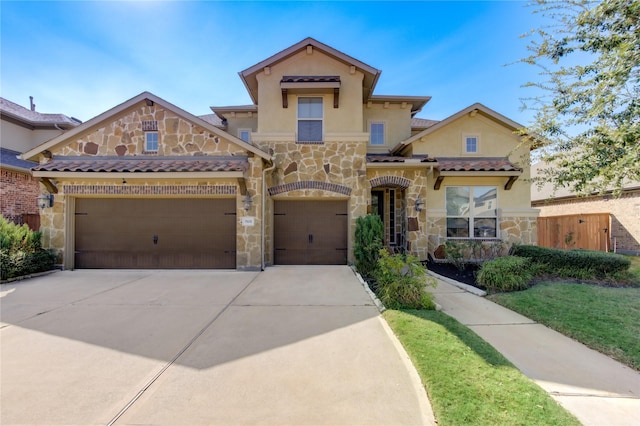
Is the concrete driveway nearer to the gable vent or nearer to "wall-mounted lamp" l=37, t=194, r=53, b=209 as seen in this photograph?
"wall-mounted lamp" l=37, t=194, r=53, b=209

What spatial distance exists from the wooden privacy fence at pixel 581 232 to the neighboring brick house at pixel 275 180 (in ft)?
18.7

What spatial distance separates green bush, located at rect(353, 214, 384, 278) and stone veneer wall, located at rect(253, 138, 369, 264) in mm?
1002

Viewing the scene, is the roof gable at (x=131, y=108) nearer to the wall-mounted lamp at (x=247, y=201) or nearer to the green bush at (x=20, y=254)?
the wall-mounted lamp at (x=247, y=201)

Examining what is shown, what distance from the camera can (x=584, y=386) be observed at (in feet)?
10.1

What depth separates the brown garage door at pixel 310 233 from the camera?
374 inches

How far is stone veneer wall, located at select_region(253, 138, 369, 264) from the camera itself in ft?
30.8

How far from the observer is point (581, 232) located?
14.0 meters

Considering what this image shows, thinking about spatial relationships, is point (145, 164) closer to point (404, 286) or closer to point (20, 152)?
point (404, 286)

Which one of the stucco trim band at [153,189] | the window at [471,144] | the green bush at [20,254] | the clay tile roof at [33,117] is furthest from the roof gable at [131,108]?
the clay tile roof at [33,117]

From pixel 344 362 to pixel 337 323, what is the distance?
3.88 feet

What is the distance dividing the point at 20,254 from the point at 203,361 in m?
8.24

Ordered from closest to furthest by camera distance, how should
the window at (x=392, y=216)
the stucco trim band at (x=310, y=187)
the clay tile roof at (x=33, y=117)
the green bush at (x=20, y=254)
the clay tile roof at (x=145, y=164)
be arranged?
1. the green bush at (x=20, y=254)
2. the clay tile roof at (x=145, y=164)
3. the stucco trim band at (x=310, y=187)
4. the window at (x=392, y=216)
5. the clay tile roof at (x=33, y=117)

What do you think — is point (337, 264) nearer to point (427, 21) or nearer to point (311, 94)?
point (311, 94)

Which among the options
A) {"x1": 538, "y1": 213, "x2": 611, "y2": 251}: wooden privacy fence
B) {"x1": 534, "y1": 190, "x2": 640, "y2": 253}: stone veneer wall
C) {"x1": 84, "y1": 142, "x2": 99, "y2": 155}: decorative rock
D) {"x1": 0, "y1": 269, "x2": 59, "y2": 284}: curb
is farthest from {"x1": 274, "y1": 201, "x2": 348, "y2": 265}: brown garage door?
{"x1": 534, "y1": 190, "x2": 640, "y2": 253}: stone veneer wall
